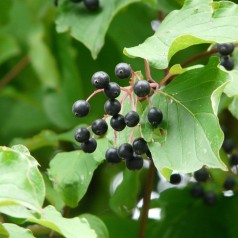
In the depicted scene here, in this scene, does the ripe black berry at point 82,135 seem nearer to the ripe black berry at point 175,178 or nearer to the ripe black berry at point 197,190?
the ripe black berry at point 175,178

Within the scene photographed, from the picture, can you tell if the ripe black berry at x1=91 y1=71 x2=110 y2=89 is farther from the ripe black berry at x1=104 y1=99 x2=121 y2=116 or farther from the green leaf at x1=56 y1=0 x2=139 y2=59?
the green leaf at x1=56 y1=0 x2=139 y2=59

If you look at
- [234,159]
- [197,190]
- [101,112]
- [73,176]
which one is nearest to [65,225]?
[73,176]

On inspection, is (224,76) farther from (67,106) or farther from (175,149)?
(67,106)

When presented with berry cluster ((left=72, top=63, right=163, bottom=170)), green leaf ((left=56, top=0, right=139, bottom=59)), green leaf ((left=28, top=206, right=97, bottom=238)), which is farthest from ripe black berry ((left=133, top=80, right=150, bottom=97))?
green leaf ((left=56, top=0, right=139, bottom=59))

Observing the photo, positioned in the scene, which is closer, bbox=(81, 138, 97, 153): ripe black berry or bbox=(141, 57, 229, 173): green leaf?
bbox=(141, 57, 229, 173): green leaf

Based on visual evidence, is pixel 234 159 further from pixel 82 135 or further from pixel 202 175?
pixel 82 135

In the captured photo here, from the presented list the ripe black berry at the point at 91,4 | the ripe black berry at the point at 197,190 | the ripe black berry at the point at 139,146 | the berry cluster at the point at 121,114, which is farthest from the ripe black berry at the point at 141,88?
the ripe black berry at the point at 197,190
